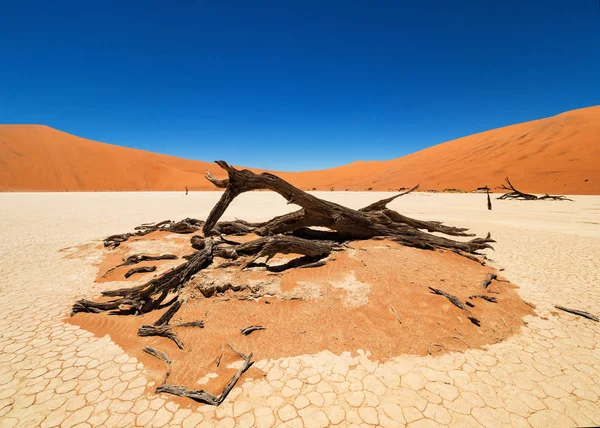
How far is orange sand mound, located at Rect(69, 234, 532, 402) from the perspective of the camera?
365 centimetres

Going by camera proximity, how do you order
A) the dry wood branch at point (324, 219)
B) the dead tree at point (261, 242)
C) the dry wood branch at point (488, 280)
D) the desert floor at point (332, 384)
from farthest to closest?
1. the dry wood branch at point (324, 219)
2. the dry wood branch at point (488, 280)
3. the dead tree at point (261, 242)
4. the desert floor at point (332, 384)

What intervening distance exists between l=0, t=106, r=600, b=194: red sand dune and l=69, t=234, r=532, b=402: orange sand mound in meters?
33.0

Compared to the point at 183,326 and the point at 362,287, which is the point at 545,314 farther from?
the point at 183,326

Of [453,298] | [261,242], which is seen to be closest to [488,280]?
[453,298]

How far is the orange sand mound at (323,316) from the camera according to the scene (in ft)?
12.0

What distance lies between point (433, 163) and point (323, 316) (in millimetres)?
55205

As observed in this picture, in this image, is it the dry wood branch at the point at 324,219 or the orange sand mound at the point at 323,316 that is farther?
the dry wood branch at the point at 324,219

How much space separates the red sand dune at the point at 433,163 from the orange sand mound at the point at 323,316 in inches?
1301

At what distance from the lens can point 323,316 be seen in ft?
14.0

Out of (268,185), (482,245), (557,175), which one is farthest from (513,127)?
(268,185)

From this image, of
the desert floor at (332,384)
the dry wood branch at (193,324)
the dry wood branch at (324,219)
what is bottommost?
the desert floor at (332,384)

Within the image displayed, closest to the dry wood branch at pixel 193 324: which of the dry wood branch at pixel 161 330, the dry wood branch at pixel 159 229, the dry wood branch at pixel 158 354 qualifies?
the dry wood branch at pixel 161 330

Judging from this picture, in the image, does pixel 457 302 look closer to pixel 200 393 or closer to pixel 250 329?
pixel 250 329

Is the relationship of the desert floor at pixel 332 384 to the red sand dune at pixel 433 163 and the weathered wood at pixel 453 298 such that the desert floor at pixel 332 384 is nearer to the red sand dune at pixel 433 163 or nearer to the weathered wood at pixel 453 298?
the weathered wood at pixel 453 298
